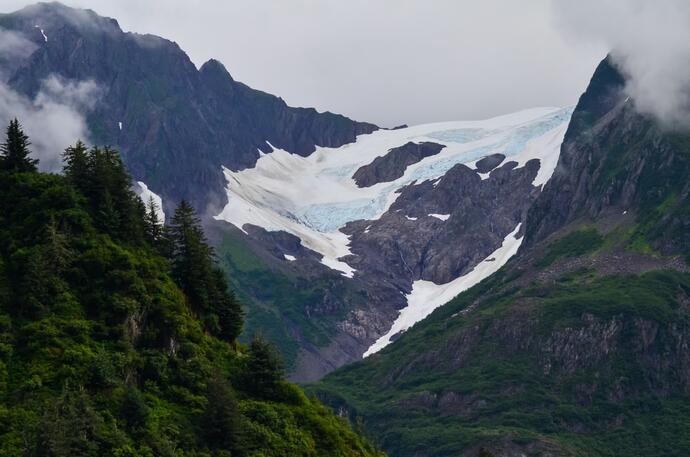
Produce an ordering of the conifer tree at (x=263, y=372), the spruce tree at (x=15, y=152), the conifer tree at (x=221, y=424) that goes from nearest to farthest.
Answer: the conifer tree at (x=221, y=424) < the conifer tree at (x=263, y=372) < the spruce tree at (x=15, y=152)

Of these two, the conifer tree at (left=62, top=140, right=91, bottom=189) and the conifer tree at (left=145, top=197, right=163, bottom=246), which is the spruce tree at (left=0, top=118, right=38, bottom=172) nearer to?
the conifer tree at (left=62, top=140, right=91, bottom=189)

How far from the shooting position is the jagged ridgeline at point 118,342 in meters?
83.4

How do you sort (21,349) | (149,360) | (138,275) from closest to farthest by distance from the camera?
(21,349), (149,360), (138,275)

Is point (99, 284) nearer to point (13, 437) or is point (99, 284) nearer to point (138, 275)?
point (138, 275)

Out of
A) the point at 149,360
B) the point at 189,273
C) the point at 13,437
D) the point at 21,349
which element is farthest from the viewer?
the point at 189,273

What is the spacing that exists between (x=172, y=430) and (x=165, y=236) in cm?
3018

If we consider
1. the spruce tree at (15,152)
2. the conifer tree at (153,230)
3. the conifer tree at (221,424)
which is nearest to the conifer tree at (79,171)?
the spruce tree at (15,152)

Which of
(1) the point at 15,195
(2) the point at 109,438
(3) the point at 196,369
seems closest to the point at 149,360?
(3) the point at 196,369

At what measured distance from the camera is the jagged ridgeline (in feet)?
274

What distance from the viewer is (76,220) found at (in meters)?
103

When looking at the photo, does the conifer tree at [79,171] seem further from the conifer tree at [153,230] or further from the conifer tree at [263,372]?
the conifer tree at [263,372]

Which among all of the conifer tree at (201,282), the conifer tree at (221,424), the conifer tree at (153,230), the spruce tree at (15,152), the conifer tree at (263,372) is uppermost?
the spruce tree at (15,152)

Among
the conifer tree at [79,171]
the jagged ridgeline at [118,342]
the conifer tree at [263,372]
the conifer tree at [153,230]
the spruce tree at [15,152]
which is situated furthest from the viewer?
the conifer tree at [153,230]

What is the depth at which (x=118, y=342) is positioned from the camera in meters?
92.6
